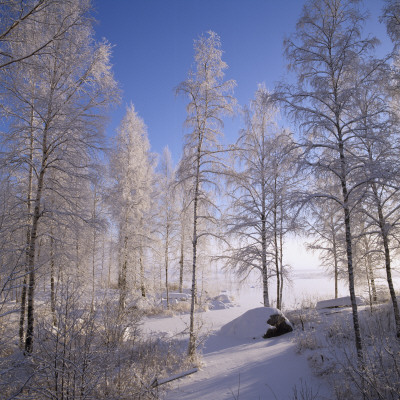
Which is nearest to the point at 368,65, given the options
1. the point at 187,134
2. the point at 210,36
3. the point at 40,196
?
the point at 210,36

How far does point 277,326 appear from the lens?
28.2 feet

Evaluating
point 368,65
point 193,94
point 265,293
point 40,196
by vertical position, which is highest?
point 193,94

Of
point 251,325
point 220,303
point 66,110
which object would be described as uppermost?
point 66,110

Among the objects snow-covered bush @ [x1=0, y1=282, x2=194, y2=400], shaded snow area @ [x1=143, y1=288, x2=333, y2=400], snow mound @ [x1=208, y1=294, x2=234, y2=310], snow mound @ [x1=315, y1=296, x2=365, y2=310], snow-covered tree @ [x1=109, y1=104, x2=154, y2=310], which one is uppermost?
snow-covered tree @ [x1=109, y1=104, x2=154, y2=310]

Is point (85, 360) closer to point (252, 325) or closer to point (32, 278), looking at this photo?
point (32, 278)

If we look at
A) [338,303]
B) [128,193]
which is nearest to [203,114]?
[128,193]

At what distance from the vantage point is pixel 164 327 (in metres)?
10.6

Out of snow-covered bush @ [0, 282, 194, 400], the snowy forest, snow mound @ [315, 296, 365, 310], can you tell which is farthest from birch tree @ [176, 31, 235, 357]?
snow mound @ [315, 296, 365, 310]

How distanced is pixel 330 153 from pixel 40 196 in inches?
339

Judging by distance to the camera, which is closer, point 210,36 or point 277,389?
point 277,389

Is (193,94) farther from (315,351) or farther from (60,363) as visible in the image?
(315,351)

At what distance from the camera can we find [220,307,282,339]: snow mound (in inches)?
339

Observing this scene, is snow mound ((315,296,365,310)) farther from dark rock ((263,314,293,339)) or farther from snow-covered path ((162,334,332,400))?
snow-covered path ((162,334,332,400))

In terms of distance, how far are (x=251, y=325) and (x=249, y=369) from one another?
10.5 ft
